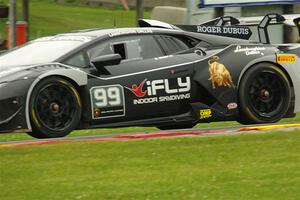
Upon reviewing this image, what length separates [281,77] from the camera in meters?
11.6

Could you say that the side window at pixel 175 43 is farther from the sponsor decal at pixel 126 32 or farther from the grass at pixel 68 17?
the grass at pixel 68 17

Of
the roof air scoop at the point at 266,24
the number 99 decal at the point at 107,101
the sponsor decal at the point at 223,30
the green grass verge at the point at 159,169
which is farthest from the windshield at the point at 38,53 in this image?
the roof air scoop at the point at 266,24

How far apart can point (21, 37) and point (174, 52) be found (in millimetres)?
12762

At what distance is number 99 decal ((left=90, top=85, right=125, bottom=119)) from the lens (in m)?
10.4

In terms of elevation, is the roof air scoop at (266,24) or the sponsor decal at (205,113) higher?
the roof air scoop at (266,24)

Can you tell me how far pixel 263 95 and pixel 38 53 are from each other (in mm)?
2937

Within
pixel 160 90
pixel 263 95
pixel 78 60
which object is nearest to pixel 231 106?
pixel 263 95

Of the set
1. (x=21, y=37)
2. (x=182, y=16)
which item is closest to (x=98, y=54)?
(x=21, y=37)

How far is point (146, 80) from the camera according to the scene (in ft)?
35.1

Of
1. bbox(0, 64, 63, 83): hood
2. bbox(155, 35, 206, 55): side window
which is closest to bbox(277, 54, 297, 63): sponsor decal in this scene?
bbox(155, 35, 206, 55): side window

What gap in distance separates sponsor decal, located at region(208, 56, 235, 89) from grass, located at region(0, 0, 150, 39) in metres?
22.8

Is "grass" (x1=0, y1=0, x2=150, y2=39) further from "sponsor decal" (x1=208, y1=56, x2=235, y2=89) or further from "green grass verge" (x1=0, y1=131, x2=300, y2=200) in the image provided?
"green grass verge" (x1=0, y1=131, x2=300, y2=200)

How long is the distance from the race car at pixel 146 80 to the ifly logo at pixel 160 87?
12 mm

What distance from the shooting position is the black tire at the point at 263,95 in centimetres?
1139
